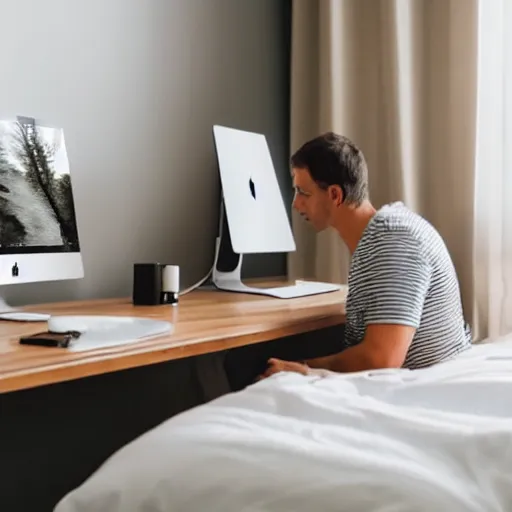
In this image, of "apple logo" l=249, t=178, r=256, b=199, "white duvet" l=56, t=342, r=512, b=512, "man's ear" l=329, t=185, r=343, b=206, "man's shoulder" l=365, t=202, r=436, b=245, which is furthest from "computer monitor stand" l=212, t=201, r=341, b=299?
"white duvet" l=56, t=342, r=512, b=512

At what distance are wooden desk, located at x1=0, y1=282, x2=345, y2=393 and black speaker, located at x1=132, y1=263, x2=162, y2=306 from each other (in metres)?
0.04

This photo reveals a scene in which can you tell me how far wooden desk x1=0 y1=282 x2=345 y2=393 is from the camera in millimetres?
1105

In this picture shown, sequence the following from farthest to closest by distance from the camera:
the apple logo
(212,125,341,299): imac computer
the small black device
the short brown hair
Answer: the apple logo < (212,125,341,299): imac computer < the short brown hair < the small black device

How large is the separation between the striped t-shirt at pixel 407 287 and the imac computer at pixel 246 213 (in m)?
0.44

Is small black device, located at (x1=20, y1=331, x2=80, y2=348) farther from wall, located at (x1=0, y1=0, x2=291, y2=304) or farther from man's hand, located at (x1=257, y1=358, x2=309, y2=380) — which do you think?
wall, located at (x1=0, y1=0, x2=291, y2=304)

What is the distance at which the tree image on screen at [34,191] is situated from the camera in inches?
62.6

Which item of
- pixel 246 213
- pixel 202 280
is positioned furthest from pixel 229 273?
pixel 246 213

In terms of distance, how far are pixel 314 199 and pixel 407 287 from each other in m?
0.39

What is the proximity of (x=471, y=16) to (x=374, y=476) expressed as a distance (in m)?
1.91

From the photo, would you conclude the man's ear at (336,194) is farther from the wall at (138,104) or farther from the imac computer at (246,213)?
the wall at (138,104)

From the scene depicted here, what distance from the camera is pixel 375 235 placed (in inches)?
63.6

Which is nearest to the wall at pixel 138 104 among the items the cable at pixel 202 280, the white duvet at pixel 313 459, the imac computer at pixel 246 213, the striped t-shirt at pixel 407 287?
the cable at pixel 202 280

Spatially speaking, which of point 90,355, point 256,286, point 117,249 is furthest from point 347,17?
point 90,355

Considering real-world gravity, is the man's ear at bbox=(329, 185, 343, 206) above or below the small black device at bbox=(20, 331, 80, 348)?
above
